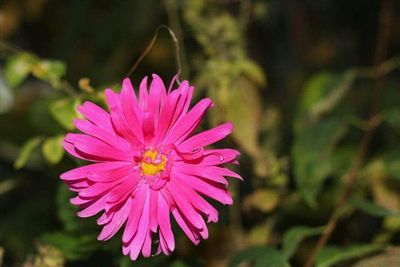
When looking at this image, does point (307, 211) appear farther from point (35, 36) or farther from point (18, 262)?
point (35, 36)

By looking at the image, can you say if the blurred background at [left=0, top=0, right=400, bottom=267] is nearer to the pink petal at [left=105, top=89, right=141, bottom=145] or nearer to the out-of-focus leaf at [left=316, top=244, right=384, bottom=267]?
the out-of-focus leaf at [left=316, top=244, right=384, bottom=267]

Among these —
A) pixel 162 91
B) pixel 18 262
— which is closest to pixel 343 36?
pixel 18 262

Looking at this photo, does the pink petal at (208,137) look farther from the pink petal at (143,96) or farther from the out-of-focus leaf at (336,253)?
the out-of-focus leaf at (336,253)

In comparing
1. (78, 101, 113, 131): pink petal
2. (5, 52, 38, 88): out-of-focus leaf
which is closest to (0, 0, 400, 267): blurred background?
(5, 52, 38, 88): out-of-focus leaf

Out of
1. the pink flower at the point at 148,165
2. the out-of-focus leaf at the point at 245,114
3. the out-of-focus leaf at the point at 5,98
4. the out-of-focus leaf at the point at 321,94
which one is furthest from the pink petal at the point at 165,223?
the out-of-focus leaf at the point at 5,98

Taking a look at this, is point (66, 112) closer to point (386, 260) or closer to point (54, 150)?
point (54, 150)
